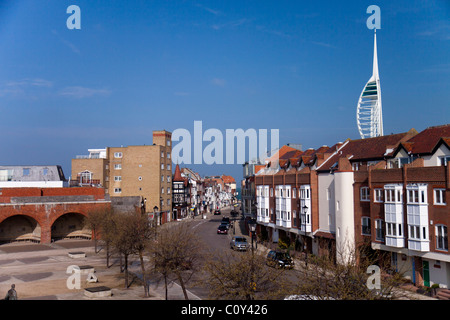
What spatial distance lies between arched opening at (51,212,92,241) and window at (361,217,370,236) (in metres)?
37.9

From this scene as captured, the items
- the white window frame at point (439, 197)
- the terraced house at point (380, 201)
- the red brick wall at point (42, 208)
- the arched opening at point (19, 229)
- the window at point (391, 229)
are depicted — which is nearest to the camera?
the white window frame at point (439, 197)

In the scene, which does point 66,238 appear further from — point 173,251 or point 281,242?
point 173,251

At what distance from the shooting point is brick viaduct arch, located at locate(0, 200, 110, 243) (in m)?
47.1

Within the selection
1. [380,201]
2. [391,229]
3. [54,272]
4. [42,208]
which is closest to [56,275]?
[54,272]

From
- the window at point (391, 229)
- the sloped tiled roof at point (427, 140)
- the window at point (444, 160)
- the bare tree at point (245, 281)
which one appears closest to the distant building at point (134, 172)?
the window at point (391, 229)

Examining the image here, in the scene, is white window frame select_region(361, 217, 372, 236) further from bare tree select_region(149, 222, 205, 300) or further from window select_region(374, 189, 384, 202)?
bare tree select_region(149, 222, 205, 300)

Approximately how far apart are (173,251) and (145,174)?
5450cm

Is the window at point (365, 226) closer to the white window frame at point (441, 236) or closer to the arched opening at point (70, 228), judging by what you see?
the white window frame at point (441, 236)

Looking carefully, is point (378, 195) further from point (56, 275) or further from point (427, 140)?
point (56, 275)

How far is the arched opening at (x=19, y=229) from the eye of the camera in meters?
50.0

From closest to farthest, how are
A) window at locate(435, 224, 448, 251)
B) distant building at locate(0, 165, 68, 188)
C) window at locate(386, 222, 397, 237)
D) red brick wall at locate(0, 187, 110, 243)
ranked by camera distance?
window at locate(435, 224, 448, 251)
window at locate(386, 222, 397, 237)
red brick wall at locate(0, 187, 110, 243)
distant building at locate(0, 165, 68, 188)

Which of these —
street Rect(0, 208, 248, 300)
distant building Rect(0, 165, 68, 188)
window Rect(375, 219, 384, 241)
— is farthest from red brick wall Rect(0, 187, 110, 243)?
window Rect(375, 219, 384, 241)

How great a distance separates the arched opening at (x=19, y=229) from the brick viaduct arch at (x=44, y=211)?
0.68 feet
